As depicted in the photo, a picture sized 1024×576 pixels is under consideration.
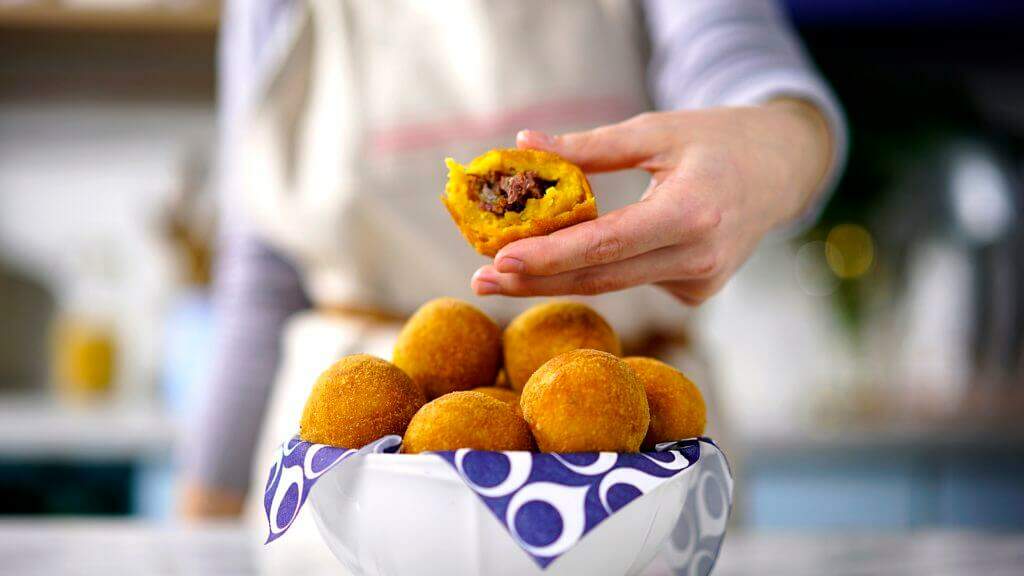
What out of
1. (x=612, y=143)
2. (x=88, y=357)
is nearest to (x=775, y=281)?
(x=88, y=357)

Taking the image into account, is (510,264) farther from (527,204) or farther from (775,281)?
(775,281)

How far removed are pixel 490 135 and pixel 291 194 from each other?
197 mm

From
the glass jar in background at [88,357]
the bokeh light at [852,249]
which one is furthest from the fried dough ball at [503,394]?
the glass jar in background at [88,357]

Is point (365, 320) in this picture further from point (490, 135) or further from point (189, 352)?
point (189, 352)

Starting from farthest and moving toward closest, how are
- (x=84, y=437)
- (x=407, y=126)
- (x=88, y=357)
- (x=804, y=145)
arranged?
(x=88, y=357)
(x=84, y=437)
(x=407, y=126)
(x=804, y=145)

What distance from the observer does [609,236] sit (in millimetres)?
440

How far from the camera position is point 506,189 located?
0.48 metres

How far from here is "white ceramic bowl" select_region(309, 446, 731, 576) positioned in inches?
14.9

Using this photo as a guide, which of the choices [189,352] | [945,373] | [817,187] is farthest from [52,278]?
[817,187]

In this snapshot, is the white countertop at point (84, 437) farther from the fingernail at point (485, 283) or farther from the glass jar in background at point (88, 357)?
the fingernail at point (485, 283)

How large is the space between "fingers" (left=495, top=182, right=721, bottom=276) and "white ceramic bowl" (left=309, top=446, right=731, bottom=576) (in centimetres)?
10

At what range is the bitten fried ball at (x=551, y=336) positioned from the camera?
0.48 meters

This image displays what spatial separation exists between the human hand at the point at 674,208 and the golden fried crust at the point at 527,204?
12mm

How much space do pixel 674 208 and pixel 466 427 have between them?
0.49 feet
